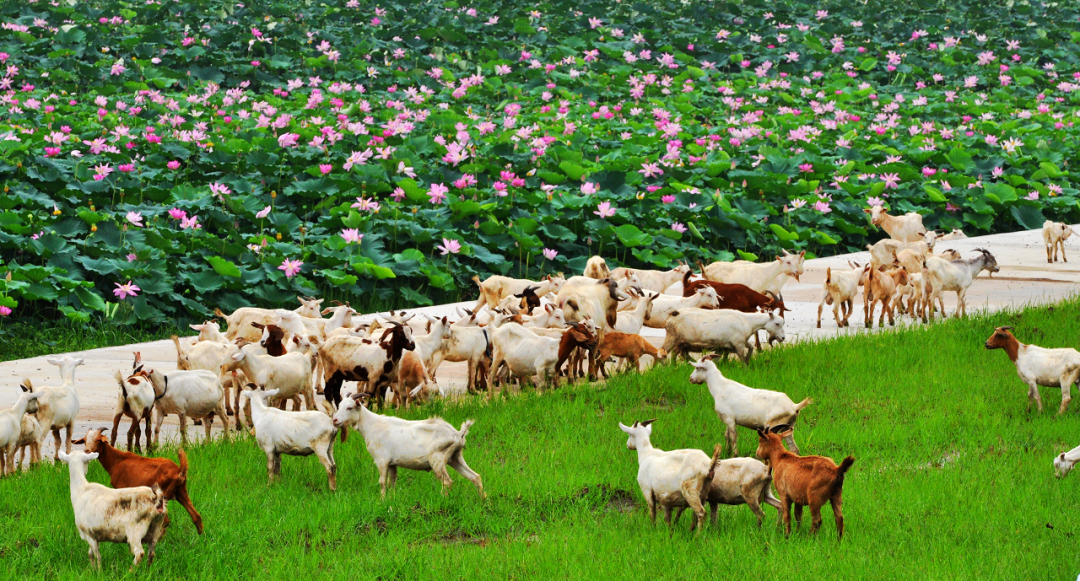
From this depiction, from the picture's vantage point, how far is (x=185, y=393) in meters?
8.51

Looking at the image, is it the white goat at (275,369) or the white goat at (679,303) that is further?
the white goat at (679,303)

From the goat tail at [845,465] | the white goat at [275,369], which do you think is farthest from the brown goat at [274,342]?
the goat tail at [845,465]

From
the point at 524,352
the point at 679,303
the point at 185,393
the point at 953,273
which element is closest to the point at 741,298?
the point at 679,303

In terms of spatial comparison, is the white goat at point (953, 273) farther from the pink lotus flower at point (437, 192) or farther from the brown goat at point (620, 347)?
the pink lotus flower at point (437, 192)

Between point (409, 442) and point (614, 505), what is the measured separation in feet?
4.24

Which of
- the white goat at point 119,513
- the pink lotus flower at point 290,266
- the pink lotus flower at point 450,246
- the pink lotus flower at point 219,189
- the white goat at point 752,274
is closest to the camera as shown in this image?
the white goat at point 119,513

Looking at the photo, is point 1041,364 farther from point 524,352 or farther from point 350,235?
point 350,235

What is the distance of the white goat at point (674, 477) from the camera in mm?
6383

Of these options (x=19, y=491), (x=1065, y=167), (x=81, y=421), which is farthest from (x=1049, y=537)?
(x=1065, y=167)

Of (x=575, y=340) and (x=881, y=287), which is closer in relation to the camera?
(x=575, y=340)

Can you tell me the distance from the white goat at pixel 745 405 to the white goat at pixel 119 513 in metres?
3.56

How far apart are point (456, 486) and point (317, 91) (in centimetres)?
1621

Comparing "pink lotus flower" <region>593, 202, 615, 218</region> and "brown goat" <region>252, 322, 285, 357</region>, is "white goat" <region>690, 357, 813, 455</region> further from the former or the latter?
"pink lotus flower" <region>593, 202, 615, 218</region>

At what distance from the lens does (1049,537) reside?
657 centimetres
